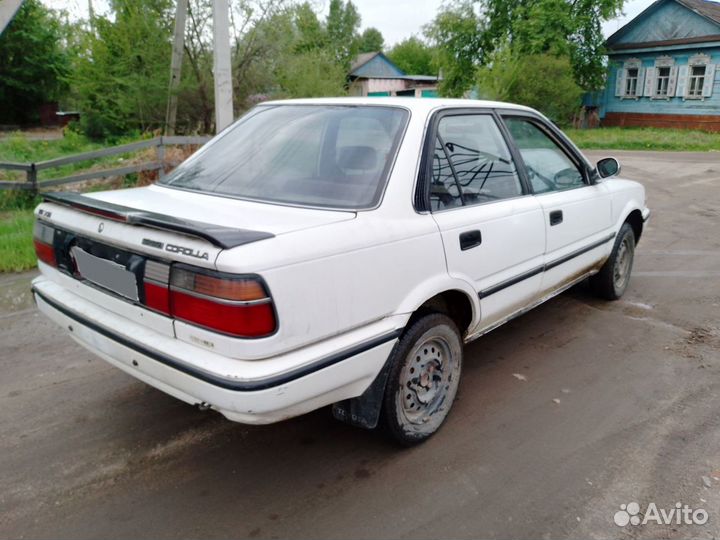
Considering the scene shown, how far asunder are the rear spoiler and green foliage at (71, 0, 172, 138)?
1462 cm

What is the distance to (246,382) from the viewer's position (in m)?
2.18

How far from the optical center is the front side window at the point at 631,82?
29.8m

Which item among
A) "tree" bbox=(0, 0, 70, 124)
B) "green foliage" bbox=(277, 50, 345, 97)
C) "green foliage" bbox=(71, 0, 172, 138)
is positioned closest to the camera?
"green foliage" bbox=(71, 0, 172, 138)

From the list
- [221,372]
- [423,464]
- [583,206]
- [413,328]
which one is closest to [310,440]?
[423,464]

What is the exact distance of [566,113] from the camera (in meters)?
26.8

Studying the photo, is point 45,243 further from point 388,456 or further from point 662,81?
point 662,81

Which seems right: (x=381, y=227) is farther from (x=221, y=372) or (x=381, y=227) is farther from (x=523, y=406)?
(x=523, y=406)

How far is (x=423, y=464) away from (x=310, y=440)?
0.61 metres

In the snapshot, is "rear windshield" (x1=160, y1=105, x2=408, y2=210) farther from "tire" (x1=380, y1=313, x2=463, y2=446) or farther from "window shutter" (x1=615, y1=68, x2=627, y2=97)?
"window shutter" (x1=615, y1=68, x2=627, y2=97)

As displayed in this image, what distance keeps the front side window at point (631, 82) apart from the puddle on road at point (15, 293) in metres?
30.7

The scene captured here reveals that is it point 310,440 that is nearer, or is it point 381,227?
point 381,227

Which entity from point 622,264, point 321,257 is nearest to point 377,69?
point 622,264

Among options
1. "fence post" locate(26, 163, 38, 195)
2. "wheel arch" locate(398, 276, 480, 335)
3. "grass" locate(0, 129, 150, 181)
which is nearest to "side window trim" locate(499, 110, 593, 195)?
"wheel arch" locate(398, 276, 480, 335)

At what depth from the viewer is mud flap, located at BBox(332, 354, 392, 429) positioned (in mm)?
2703
